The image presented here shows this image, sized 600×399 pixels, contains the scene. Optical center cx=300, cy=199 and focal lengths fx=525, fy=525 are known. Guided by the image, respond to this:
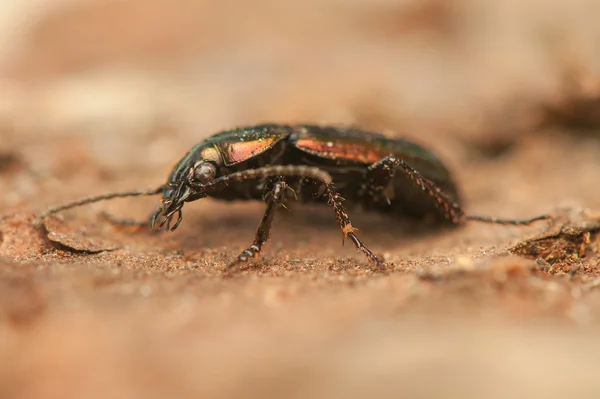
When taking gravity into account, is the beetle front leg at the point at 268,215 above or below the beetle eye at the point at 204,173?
below

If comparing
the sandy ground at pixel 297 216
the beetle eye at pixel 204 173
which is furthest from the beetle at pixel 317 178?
the sandy ground at pixel 297 216

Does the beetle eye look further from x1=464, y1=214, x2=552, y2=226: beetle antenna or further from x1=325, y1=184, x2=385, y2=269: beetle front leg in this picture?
x1=464, y1=214, x2=552, y2=226: beetle antenna

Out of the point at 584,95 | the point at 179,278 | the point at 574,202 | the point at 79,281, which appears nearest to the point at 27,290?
the point at 79,281

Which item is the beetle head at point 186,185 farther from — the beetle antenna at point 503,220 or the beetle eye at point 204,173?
the beetle antenna at point 503,220

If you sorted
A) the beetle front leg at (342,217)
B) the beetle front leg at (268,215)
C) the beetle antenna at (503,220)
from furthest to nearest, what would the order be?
the beetle antenna at (503,220) → the beetle front leg at (342,217) → the beetle front leg at (268,215)

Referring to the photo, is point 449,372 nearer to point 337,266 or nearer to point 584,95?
point 337,266

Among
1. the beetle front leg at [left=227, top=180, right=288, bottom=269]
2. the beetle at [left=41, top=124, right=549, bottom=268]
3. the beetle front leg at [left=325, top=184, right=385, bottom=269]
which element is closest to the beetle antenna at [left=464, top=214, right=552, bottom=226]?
the beetle at [left=41, top=124, right=549, bottom=268]

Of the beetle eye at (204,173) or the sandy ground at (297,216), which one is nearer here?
the sandy ground at (297,216)
